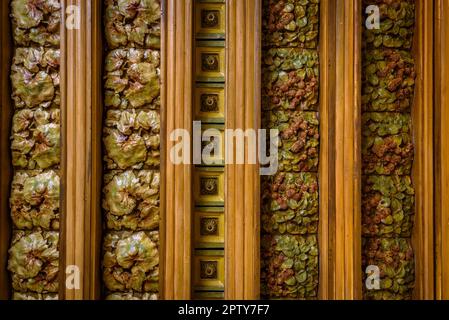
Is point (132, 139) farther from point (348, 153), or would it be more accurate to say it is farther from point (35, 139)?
point (348, 153)

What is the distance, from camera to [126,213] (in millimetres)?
1347

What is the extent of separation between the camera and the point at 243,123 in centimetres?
133

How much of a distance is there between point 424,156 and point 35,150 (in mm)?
1430

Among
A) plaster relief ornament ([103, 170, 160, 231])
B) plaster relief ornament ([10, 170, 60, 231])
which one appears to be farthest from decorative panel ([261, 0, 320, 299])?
plaster relief ornament ([10, 170, 60, 231])

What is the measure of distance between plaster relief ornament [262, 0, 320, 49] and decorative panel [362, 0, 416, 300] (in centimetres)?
21

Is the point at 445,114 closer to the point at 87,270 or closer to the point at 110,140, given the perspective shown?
the point at 110,140

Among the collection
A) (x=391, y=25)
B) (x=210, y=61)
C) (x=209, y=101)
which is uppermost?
(x=391, y=25)

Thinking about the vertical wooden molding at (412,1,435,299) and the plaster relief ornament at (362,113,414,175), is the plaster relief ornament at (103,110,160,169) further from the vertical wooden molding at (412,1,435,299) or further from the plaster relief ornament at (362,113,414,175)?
the vertical wooden molding at (412,1,435,299)

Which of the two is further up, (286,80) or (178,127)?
(286,80)

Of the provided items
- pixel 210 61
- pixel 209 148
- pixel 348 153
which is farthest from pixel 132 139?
pixel 348 153

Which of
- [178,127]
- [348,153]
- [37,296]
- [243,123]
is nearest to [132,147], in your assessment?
[178,127]

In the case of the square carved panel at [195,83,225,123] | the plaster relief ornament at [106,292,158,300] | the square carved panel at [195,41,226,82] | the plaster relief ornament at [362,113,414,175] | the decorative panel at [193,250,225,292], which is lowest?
the plaster relief ornament at [106,292,158,300]

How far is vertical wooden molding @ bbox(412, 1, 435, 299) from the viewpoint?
1349 mm

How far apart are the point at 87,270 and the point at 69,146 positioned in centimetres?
45
